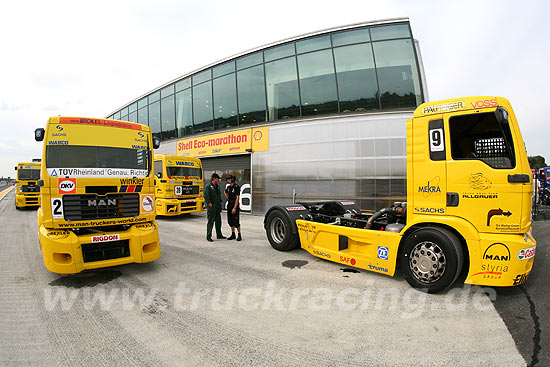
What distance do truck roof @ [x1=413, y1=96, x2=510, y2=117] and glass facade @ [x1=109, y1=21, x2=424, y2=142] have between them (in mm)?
7474

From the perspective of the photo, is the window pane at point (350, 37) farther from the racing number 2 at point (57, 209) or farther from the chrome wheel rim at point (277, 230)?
the racing number 2 at point (57, 209)

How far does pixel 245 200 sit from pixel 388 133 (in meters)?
7.90

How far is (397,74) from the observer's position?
11750mm

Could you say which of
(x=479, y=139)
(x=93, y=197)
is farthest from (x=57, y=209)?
(x=479, y=139)

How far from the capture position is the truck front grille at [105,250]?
4629 millimetres

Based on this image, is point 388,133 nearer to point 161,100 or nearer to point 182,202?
point 182,202

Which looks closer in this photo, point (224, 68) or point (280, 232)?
point (280, 232)

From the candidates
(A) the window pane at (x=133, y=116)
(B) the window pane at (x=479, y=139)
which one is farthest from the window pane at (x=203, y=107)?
(B) the window pane at (x=479, y=139)

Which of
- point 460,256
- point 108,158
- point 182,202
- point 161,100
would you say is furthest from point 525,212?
point 161,100

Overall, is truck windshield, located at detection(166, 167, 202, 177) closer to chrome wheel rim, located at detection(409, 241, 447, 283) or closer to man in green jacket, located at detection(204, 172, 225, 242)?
man in green jacket, located at detection(204, 172, 225, 242)

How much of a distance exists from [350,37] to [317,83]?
7.72ft

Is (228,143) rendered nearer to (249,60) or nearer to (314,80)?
(249,60)

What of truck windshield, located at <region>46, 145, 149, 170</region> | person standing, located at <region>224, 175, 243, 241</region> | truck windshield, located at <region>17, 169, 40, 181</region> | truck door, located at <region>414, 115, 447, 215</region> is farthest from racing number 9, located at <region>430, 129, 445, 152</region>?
truck windshield, located at <region>17, 169, 40, 181</region>

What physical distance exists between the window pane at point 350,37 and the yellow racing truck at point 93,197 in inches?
419
